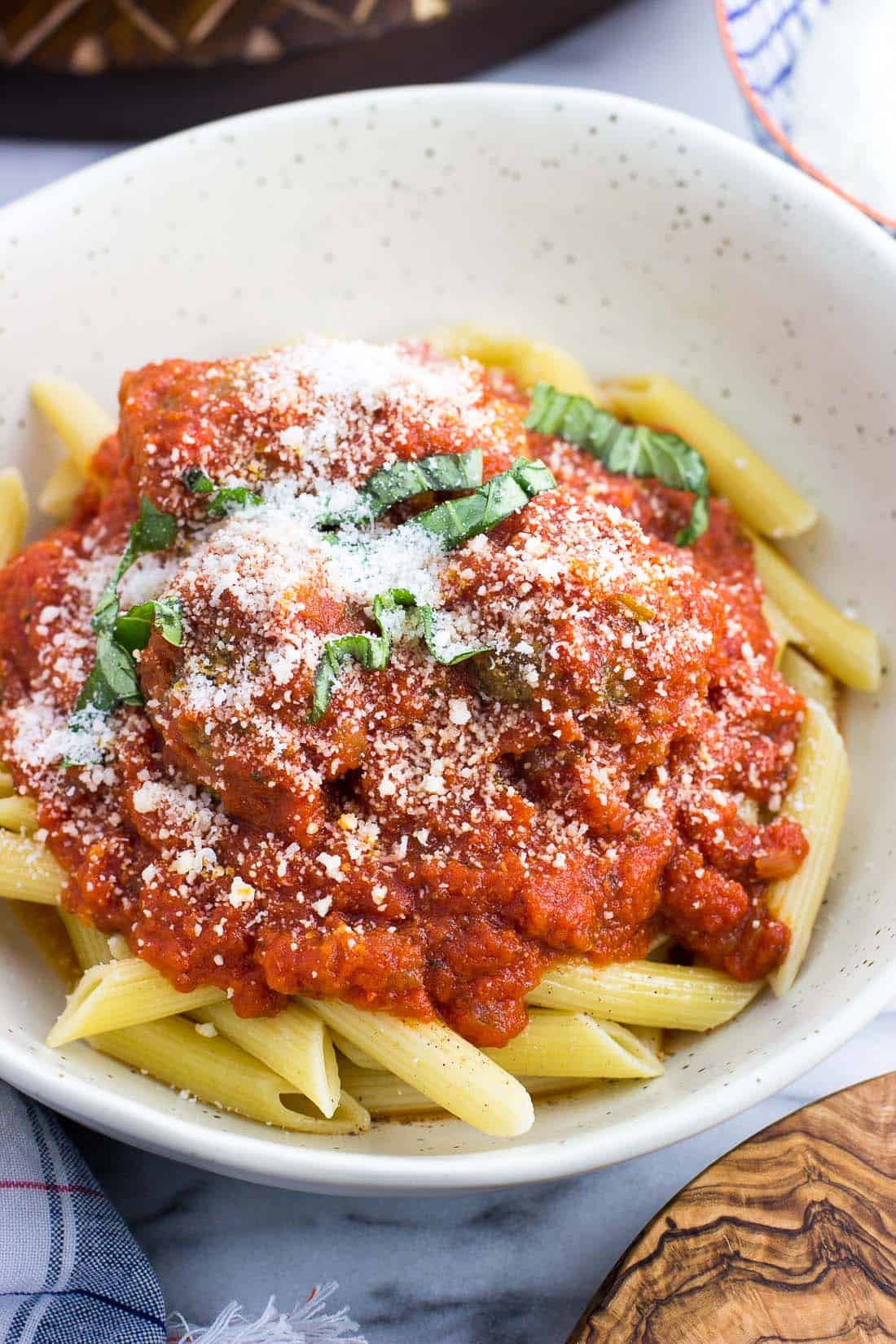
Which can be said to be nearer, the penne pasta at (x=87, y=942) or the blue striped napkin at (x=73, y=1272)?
the blue striped napkin at (x=73, y=1272)

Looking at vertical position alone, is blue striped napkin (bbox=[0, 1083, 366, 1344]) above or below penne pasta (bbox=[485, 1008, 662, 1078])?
below

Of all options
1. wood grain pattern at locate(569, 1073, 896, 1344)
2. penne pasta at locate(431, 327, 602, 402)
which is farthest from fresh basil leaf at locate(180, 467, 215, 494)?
wood grain pattern at locate(569, 1073, 896, 1344)

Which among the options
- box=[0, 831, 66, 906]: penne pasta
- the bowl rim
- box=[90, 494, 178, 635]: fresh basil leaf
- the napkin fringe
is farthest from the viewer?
the bowl rim

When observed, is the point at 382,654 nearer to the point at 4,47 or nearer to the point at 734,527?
the point at 734,527

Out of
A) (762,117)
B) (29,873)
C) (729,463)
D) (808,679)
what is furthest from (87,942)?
(762,117)

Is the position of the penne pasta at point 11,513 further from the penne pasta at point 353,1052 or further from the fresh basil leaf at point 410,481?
the penne pasta at point 353,1052

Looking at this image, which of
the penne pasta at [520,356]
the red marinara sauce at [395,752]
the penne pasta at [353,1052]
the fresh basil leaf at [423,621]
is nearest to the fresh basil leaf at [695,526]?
the red marinara sauce at [395,752]

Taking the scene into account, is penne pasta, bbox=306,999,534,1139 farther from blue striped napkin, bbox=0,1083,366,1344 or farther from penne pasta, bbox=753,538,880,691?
penne pasta, bbox=753,538,880,691

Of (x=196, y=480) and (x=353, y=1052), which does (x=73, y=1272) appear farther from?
(x=196, y=480)
